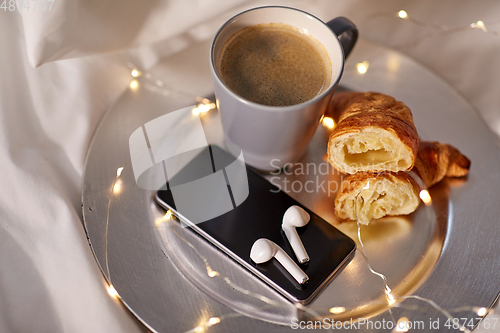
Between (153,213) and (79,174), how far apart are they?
8.9 inches

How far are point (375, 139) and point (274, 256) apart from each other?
0.31 meters

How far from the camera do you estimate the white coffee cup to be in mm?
801

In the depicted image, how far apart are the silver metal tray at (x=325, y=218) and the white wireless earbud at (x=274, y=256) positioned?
0.19 feet

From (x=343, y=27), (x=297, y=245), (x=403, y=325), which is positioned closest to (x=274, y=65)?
(x=343, y=27)

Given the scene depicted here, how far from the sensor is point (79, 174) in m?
0.99

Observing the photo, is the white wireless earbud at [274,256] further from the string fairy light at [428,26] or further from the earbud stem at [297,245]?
the string fairy light at [428,26]

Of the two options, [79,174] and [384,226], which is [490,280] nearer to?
[384,226]

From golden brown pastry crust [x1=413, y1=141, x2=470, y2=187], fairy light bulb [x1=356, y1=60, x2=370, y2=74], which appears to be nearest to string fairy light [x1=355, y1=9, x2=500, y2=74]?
fairy light bulb [x1=356, y1=60, x2=370, y2=74]

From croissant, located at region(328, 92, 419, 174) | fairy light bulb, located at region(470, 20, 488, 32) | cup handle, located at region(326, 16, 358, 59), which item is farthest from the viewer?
fairy light bulb, located at region(470, 20, 488, 32)

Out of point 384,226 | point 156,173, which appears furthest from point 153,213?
point 384,226

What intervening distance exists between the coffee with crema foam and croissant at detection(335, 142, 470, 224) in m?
0.22

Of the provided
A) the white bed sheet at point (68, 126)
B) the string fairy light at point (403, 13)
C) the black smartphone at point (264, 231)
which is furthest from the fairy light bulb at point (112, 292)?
the string fairy light at point (403, 13)

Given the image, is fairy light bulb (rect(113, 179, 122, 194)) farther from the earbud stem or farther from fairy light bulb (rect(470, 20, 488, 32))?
fairy light bulb (rect(470, 20, 488, 32))

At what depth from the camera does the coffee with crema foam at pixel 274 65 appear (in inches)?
34.5
